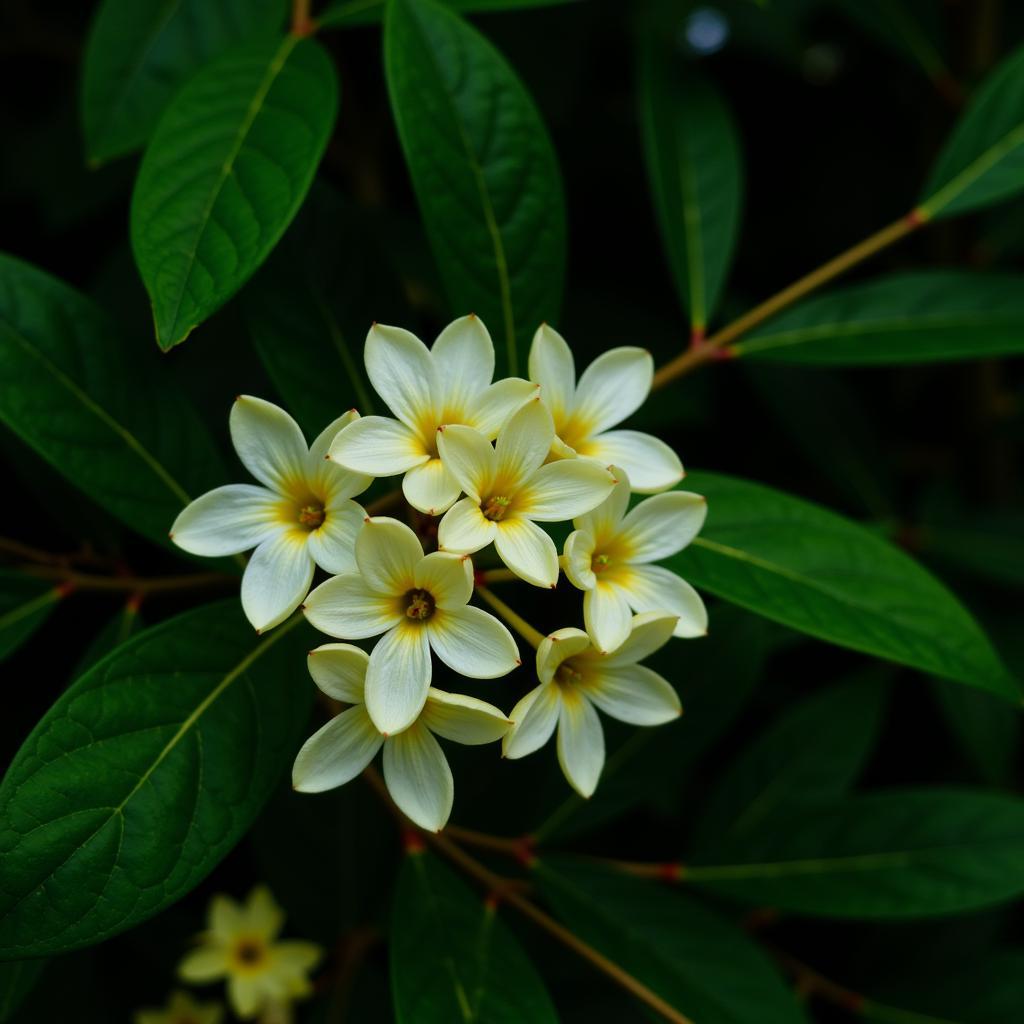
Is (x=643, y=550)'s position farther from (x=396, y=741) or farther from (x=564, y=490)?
(x=396, y=741)

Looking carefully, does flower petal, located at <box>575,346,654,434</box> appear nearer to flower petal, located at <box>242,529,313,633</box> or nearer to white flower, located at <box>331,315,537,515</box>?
white flower, located at <box>331,315,537,515</box>

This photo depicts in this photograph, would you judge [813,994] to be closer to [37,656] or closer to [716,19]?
[37,656]

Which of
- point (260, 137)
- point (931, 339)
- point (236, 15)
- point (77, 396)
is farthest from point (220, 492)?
point (931, 339)

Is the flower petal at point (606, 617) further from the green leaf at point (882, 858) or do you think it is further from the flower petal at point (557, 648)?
the green leaf at point (882, 858)

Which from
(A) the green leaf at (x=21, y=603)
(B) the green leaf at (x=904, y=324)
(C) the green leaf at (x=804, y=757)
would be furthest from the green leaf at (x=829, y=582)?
(A) the green leaf at (x=21, y=603)

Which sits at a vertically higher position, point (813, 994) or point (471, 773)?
A: point (471, 773)

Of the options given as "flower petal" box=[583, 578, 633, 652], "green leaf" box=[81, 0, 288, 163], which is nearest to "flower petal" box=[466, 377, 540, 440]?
"flower petal" box=[583, 578, 633, 652]
